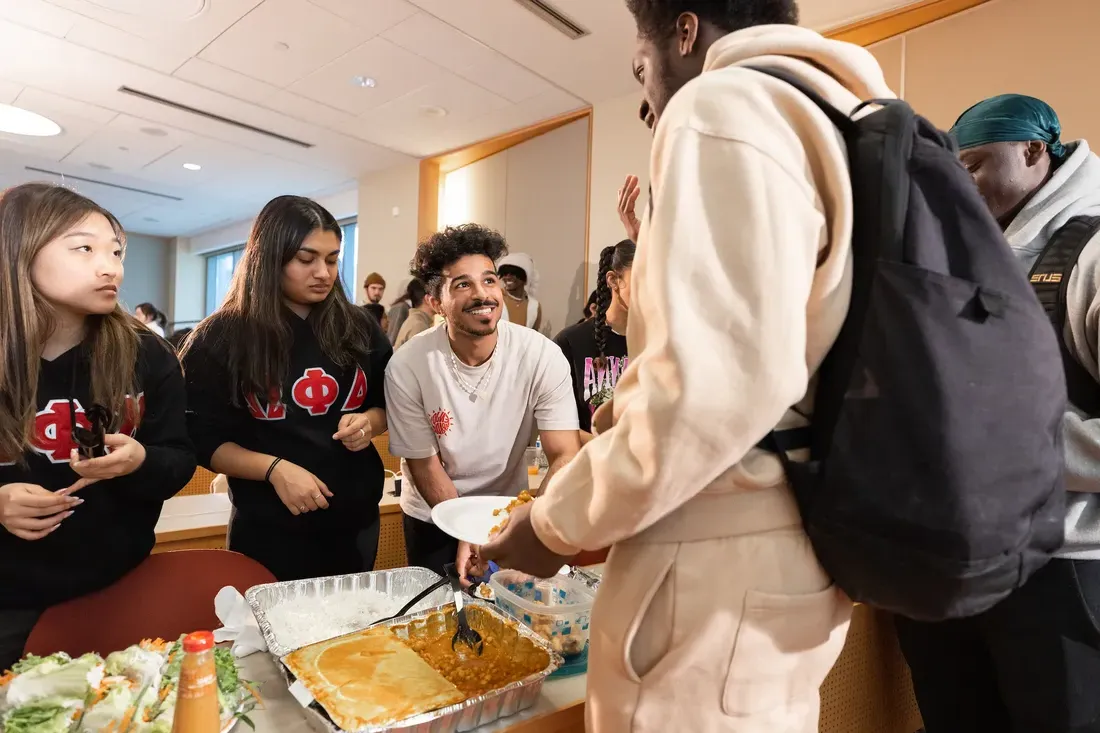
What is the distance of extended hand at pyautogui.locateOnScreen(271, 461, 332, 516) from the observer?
1.56m

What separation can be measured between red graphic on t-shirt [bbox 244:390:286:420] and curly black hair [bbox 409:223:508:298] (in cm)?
61

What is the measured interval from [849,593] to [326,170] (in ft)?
23.8

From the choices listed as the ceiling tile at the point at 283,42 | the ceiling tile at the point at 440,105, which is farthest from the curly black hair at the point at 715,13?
the ceiling tile at the point at 440,105

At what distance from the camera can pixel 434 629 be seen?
1.13 m

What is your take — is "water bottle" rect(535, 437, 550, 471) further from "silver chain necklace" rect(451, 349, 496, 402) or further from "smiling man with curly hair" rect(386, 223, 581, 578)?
"silver chain necklace" rect(451, 349, 496, 402)

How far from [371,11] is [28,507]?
11.0 feet

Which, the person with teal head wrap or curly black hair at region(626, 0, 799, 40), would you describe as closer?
curly black hair at region(626, 0, 799, 40)

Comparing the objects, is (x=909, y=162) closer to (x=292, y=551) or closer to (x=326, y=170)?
(x=292, y=551)

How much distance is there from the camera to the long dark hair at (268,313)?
163cm

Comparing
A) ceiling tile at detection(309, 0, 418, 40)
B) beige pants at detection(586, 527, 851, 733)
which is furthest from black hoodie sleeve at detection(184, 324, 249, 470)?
ceiling tile at detection(309, 0, 418, 40)

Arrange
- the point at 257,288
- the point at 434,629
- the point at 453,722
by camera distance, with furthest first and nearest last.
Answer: the point at 257,288, the point at 434,629, the point at 453,722

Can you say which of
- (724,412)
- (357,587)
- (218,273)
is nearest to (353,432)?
(357,587)

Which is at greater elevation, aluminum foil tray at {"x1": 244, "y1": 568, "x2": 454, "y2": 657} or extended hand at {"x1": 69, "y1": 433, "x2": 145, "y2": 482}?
extended hand at {"x1": 69, "y1": 433, "x2": 145, "y2": 482}

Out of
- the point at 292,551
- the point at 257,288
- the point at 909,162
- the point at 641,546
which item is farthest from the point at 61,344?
the point at 909,162
